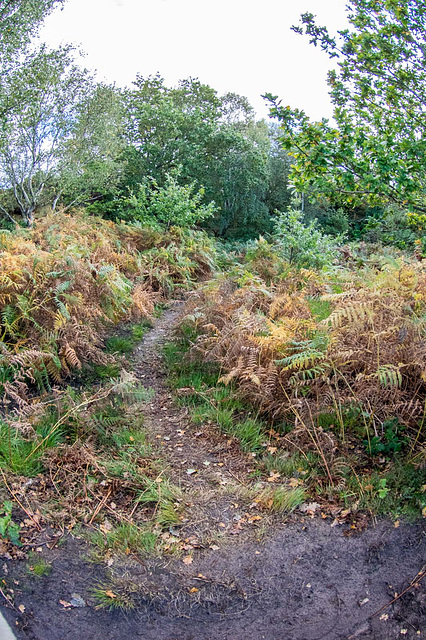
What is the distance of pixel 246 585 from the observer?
3.07m

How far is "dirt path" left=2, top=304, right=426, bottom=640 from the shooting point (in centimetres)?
282

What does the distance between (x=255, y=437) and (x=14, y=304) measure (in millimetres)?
3267

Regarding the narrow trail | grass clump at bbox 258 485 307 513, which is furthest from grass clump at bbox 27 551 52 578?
grass clump at bbox 258 485 307 513

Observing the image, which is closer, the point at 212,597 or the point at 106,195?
the point at 212,597

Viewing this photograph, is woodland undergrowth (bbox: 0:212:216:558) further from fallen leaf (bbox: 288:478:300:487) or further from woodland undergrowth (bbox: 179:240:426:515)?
woodland undergrowth (bbox: 179:240:426:515)

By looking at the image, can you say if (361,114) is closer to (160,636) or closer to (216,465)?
(216,465)

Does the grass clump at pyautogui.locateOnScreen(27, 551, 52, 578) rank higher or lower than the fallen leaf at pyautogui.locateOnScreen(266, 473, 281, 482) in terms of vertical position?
higher

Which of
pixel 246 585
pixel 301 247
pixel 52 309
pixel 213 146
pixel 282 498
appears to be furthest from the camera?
pixel 213 146

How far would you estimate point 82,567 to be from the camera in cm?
318

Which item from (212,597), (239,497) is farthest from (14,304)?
(212,597)

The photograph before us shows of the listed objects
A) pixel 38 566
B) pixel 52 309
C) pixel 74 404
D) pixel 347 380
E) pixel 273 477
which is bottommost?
pixel 273 477

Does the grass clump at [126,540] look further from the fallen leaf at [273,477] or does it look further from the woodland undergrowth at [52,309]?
the woodland undergrowth at [52,309]

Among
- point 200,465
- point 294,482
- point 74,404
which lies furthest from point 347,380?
point 74,404

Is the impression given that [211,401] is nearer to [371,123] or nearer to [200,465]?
[200,465]
